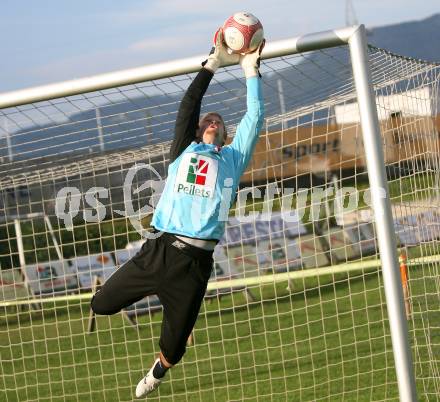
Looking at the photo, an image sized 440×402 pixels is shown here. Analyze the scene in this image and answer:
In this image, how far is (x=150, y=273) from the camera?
217 inches

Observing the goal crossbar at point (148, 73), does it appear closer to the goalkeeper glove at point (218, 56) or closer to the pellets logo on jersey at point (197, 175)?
the goalkeeper glove at point (218, 56)

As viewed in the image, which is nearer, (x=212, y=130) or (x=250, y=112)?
(x=250, y=112)

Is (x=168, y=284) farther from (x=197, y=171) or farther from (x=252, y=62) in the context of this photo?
(x=252, y=62)

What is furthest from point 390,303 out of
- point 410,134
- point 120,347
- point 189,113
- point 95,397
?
point 120,347

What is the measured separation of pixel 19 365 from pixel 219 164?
6256 mm

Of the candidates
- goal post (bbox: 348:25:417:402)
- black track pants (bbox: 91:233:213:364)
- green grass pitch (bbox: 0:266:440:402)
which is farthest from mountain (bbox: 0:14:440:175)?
green grass pitch (bbox: 0:266:440:402)

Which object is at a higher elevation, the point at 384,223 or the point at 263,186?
the point at 263,186

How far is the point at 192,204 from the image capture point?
538 centimetres

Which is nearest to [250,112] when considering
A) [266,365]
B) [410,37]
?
[266,365]

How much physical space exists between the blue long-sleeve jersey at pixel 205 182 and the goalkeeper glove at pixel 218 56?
0.16 meters

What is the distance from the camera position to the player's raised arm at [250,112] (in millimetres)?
5301

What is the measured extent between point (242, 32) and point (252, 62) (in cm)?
22

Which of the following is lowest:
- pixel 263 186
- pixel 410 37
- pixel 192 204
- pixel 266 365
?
pixel 266 365

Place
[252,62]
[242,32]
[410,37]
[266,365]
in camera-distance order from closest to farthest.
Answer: [242,32] → [252,62] → [266,365] → [410,37]
